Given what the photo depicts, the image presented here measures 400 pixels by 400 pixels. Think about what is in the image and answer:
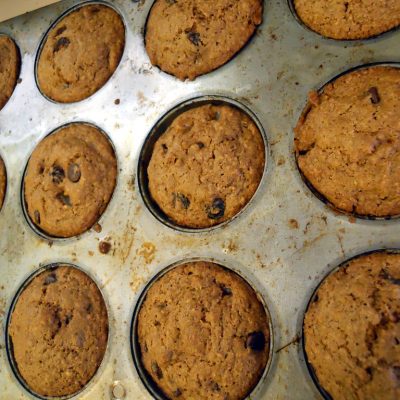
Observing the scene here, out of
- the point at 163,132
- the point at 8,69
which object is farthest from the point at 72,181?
the point at 8,69

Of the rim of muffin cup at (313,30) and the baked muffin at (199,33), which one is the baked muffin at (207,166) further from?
the rim of muffin cup at (313,30)

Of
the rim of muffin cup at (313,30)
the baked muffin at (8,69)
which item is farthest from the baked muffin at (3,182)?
the rim of muffin cup at (313,30)

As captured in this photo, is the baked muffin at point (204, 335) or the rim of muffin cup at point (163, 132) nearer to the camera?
the baked muffin at point (204, 335)

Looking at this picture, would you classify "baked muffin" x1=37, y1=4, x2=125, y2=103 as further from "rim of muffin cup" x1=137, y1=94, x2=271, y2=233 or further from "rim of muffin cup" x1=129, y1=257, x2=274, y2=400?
"rim of muffin cup" x1=129, y1=257, x2=274, y2=400

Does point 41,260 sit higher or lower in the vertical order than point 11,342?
higher

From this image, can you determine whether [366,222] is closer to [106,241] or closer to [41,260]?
[106,241]

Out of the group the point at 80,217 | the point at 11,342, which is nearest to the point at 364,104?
the point at 80,217
